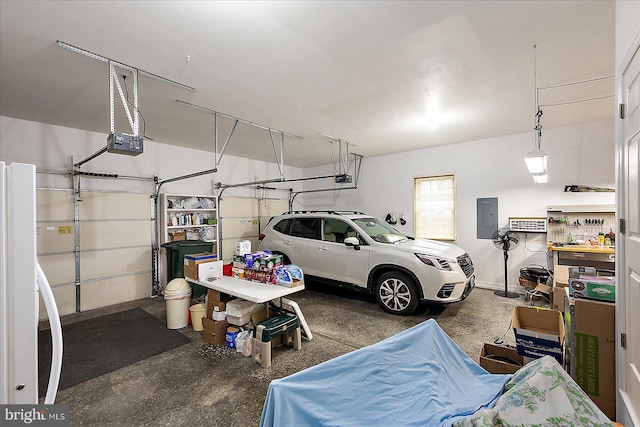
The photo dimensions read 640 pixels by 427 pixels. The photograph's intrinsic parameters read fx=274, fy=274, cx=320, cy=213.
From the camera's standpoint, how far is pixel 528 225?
4.94 m

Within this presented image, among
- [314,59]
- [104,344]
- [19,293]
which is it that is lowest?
[104,344]

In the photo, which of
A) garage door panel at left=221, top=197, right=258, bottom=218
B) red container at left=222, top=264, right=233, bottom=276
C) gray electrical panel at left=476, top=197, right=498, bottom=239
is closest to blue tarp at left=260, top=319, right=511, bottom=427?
red container at left=222, top=264, right=233, bottom=276

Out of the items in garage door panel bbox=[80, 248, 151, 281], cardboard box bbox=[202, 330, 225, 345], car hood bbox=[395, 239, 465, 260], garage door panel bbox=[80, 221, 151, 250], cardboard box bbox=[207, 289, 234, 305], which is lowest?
cardboard box bbox=[202, 330, 225, 345]

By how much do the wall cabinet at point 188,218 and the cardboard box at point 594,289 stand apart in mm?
5750

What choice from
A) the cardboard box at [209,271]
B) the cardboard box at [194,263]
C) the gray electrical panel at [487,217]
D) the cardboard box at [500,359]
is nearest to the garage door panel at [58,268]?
the cardboard box at [194,263]

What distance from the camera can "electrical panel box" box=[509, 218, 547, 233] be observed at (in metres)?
4.82

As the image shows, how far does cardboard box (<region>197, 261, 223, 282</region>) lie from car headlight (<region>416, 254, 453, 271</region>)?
2.76m

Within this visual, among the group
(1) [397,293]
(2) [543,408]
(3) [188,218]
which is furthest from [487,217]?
(3) [188,218]

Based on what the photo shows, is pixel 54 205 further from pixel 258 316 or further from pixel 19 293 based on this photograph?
Answer: pixel 19 293

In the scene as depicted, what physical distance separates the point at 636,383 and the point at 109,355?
4.34 m

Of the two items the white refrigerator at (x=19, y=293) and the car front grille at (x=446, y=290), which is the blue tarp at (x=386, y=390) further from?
the car front grille at (x=446, y=290)

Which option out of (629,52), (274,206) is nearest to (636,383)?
(629,52)

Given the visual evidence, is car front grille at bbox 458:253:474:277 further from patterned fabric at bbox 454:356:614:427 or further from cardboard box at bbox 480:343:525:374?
patterned fabric at bbox 454:356:614:427

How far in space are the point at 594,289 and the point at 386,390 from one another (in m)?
1.84
